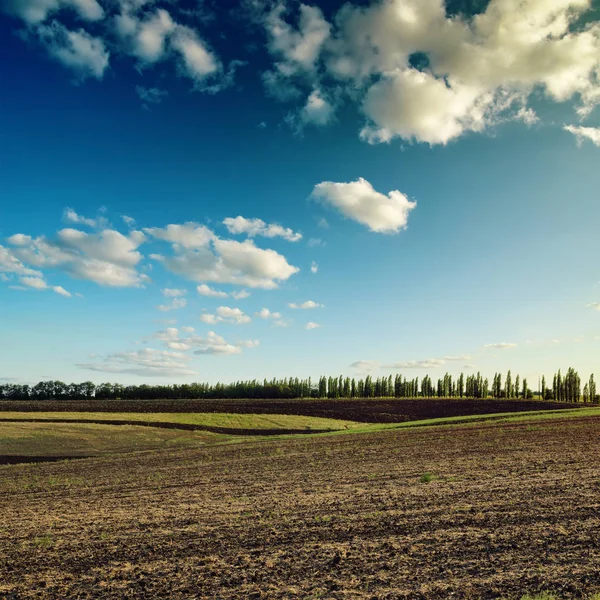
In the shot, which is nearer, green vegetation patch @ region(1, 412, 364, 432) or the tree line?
green vegetation patch @ region(1, 412, 364, 432)

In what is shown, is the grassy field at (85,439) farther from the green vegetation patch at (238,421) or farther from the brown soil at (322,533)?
the brown soil at (322,533)

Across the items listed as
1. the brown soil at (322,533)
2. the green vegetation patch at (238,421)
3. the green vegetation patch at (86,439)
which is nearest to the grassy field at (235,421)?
the green vegetation patch at (238,421)

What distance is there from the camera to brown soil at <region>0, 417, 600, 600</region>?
30.5ft

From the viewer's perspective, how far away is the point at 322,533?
12594 mm

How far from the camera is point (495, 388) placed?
571 ft

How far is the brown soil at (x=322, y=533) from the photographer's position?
9.30m

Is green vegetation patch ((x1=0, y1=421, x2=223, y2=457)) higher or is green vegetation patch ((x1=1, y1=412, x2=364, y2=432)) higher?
green vegetation patch ((x1=0, y1=421, x2=223, y2=457))

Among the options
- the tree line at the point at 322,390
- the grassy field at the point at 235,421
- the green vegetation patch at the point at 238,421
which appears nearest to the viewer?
the grassy field at the point at 235,421

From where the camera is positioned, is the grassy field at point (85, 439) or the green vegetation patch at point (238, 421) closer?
the grassy field at point (85, 439)

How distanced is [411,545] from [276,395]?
180 meters

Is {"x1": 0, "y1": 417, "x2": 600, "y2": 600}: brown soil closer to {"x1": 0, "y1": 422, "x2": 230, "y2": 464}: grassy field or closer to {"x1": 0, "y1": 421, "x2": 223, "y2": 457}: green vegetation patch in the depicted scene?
{"x1": 0, "y1": 422, "x2": 230, "y2": 464}: grassy field

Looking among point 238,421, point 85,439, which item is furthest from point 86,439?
point 238,421

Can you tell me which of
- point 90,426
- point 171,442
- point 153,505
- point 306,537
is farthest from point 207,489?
point 90,426

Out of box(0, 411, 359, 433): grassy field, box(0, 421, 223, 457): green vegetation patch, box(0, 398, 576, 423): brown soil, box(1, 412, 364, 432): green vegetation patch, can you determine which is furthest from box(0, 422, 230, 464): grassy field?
box(0, 398, 576, 423): brown soil
